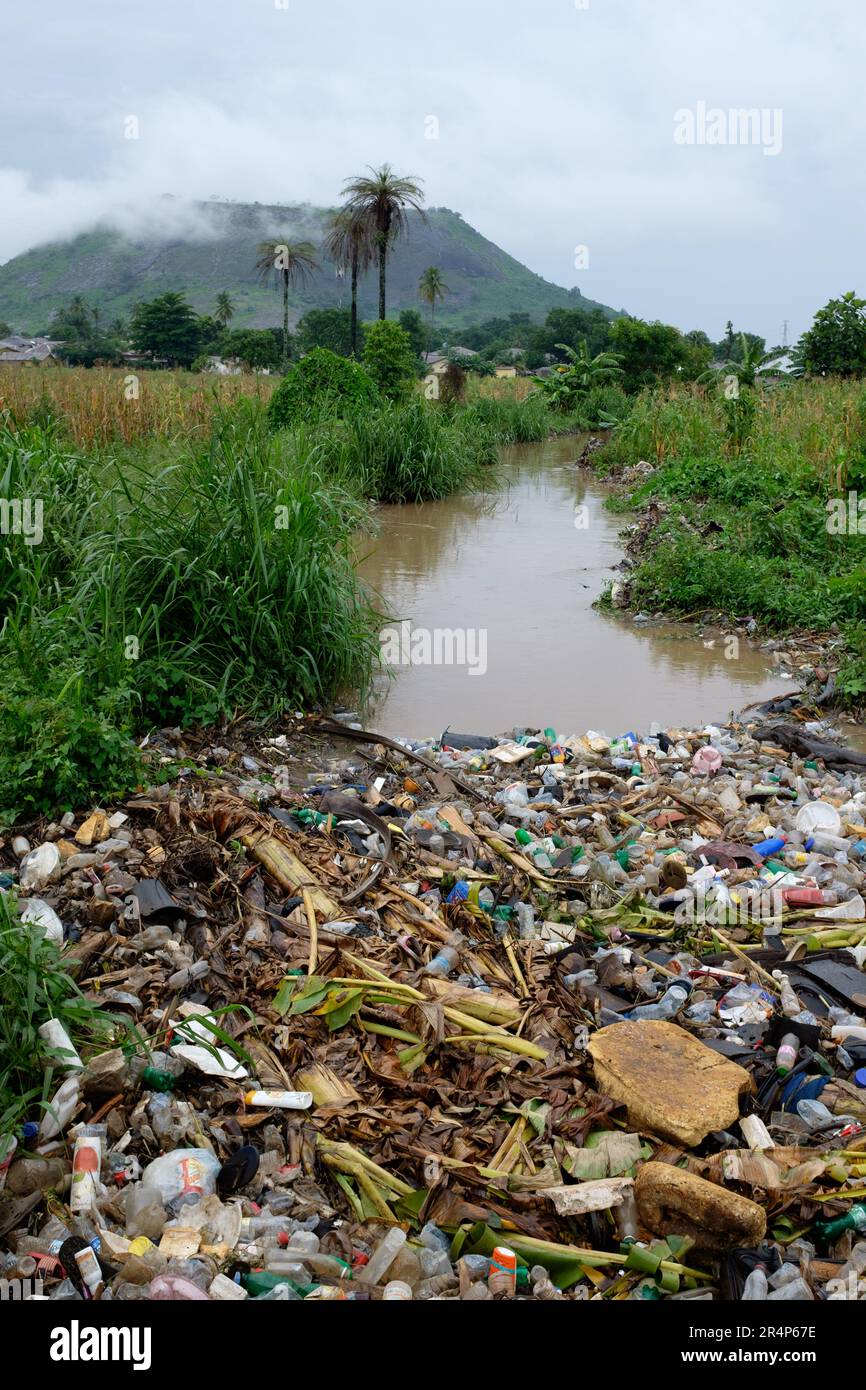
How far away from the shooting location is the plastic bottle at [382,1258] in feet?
6.70

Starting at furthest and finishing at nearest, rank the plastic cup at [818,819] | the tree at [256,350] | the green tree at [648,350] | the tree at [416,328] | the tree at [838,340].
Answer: the tree at [416,328] → the tree at [256,350] → the green tree at [648,350] → the tree at [838,340] → the plastic cup at [818,819]

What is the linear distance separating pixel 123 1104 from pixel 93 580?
3031 millimetres

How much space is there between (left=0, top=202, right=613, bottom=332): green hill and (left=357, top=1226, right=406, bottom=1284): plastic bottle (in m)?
120

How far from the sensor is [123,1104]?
7.83 feet

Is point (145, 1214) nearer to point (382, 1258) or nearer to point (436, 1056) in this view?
point (382, 1258)

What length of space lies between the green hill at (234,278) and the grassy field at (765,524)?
359 feet

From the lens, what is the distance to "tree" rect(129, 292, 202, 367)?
59.0 meters

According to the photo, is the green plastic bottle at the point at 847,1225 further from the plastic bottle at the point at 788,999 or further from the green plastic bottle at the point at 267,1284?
the green plastic bottle at the point at 267,1284

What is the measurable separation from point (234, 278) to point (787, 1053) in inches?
6191

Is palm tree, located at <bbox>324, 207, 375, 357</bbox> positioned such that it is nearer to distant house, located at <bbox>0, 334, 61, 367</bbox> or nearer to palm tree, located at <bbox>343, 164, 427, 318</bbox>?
palm tree, located at <bbox>343, 164, 427, 318</bbox>

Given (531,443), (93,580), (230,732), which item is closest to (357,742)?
(230,732)

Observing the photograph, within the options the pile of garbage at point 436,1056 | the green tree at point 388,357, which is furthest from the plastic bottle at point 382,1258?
the green tree at point 388,357

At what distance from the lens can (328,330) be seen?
60219mm

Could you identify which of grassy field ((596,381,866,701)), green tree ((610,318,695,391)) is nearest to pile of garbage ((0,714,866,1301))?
grassy field ((596,381,866,701))
